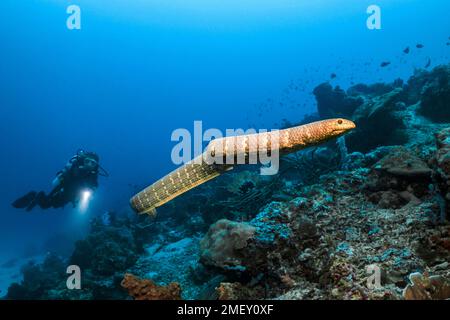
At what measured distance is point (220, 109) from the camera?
185 m

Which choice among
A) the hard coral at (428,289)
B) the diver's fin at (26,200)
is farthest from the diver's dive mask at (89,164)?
the hard coral at (428,289)

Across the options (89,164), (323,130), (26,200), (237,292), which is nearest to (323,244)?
(237,292)

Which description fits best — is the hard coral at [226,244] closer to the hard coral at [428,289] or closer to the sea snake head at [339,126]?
the sea snake head at [339,126]

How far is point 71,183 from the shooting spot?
14969 millimetres

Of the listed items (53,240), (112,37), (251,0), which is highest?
(251,0)

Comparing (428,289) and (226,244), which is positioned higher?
(226,244)

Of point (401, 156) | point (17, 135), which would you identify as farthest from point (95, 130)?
point (401, 156)

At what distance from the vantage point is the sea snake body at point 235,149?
12.4 feet

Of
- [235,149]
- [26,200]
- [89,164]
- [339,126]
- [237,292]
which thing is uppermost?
[89,164]

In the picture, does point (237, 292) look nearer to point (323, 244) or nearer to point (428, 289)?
point (323, 244)
